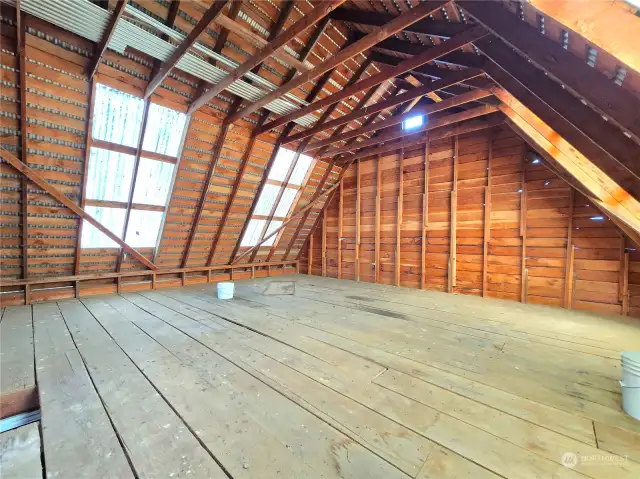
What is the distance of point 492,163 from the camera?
4711 mm

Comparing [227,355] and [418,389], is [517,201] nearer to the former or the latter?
[418,389]

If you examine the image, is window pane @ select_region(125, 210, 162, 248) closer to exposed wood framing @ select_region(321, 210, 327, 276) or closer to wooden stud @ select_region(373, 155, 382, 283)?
exposed wood framing @ select_region(321, 210, 327, 276)

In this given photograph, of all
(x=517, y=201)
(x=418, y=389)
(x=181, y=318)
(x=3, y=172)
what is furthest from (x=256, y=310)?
(x=517, y=201)

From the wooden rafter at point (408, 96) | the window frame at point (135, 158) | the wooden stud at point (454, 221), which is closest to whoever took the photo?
the wooden rafter at point (408, 96)

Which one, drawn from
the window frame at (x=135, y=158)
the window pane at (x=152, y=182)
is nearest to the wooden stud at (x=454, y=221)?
the window frame at (x=135, y=158)

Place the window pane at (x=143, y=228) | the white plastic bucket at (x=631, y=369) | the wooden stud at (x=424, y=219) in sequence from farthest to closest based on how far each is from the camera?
the wooden stud at (x=424, y=219) < the window pane at (x=143, y=228) < the white plastic bucket at (x=631, y=369)

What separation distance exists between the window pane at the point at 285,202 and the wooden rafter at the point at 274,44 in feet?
8.53

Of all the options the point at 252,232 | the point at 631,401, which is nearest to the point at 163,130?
the point at 252,232

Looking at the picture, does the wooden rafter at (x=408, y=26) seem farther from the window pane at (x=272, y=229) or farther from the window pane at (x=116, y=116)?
the window pane at (x=272, y=229)

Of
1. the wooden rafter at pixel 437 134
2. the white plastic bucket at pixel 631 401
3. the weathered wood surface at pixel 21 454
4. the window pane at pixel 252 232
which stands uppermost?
the wooden rafter at pixel 437 134

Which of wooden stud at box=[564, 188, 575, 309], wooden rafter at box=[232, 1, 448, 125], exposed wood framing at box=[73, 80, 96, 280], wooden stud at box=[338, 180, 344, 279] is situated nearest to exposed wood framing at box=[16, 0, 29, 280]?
exposed wood framing at box=[73, 80, 96, 280]

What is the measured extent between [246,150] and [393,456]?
15.1 ft

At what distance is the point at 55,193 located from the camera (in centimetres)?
337

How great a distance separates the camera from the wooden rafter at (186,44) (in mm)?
2330
